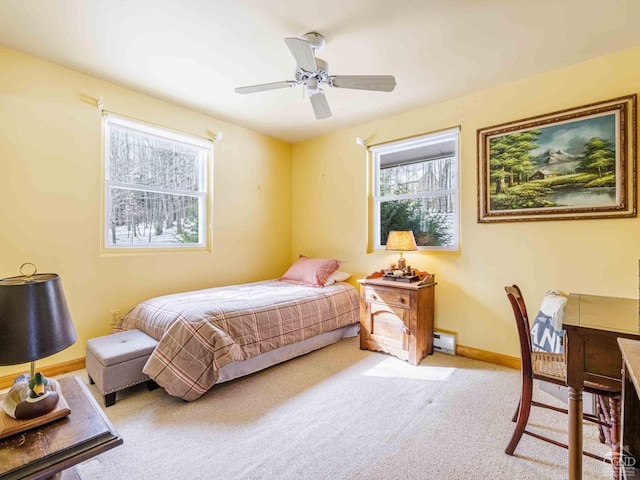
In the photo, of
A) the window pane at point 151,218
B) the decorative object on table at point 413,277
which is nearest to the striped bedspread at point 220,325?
the decorative object on table at point 413,277

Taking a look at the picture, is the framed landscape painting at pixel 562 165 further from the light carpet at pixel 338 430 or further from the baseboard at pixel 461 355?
the light carpet at pixel 338 430

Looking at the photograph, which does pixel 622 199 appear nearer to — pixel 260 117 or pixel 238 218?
pixel 260 117

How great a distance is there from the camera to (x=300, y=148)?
4547 mm

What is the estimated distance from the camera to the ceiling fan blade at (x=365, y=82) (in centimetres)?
212

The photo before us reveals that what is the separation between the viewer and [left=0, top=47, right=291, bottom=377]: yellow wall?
2.38 m

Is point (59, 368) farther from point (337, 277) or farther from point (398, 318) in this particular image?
point (398, 318)

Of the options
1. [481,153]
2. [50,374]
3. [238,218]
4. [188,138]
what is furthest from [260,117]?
[50,374]

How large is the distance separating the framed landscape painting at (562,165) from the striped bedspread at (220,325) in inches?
74.5

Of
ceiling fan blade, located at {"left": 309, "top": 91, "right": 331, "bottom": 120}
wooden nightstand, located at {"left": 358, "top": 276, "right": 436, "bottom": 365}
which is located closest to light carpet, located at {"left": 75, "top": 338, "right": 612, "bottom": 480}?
wooden nightstand, located at {"left": 358, "top": 276, "right": 436, "bottom": 365}

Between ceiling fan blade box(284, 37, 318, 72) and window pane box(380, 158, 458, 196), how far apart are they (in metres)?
1.85

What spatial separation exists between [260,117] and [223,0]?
179cm

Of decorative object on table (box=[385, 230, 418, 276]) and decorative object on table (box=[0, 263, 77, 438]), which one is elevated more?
decorative object on table (box=[385, 230, 418, 276])

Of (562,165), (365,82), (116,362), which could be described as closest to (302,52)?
(365,82)

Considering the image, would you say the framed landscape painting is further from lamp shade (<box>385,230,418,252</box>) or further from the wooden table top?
the wooden table top
